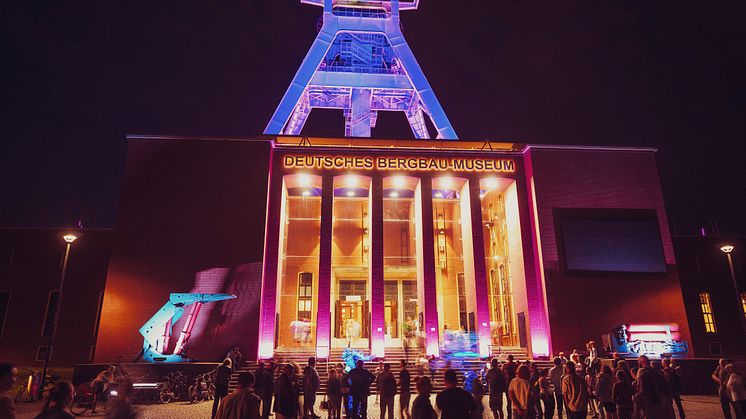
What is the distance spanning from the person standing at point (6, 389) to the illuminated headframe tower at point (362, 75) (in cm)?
2234

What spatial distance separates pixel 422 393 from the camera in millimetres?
5250

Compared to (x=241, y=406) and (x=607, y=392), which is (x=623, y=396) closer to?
(x=607, y=392)

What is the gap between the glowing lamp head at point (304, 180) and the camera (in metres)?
22.4

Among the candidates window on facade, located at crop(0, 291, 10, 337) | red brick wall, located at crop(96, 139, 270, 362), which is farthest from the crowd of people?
window on facade, located at crop(0, 291, 10, 337)

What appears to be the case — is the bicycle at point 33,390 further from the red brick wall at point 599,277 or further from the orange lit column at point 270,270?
the red brick wall at point 599,277

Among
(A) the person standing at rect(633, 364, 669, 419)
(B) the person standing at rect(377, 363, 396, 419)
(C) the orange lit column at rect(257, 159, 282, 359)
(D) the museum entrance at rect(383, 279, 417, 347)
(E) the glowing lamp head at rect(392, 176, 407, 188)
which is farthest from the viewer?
(D) the museum entrance at rect(383, 279, 417, 347)

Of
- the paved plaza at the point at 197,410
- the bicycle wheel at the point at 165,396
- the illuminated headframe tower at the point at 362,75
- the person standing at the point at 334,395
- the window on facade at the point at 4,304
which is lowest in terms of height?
the paved plaza at the point at 197,410

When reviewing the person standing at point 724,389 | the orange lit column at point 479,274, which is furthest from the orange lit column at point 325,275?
the person standing at point 724,389

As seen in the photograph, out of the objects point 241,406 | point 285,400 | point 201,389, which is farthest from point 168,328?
point 241,406

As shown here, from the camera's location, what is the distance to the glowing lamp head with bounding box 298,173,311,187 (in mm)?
22391

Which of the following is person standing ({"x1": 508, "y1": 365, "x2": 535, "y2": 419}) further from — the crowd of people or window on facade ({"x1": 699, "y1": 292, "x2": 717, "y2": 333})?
window on facade ({"x1": 699, "y1": 292, "x2": 717, "y2": 333})

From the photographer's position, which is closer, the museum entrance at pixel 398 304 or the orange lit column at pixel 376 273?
the orange lit column at pixel 376 273

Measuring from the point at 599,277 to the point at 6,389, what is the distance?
21.3 m

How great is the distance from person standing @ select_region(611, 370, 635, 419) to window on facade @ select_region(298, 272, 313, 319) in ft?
59.2
